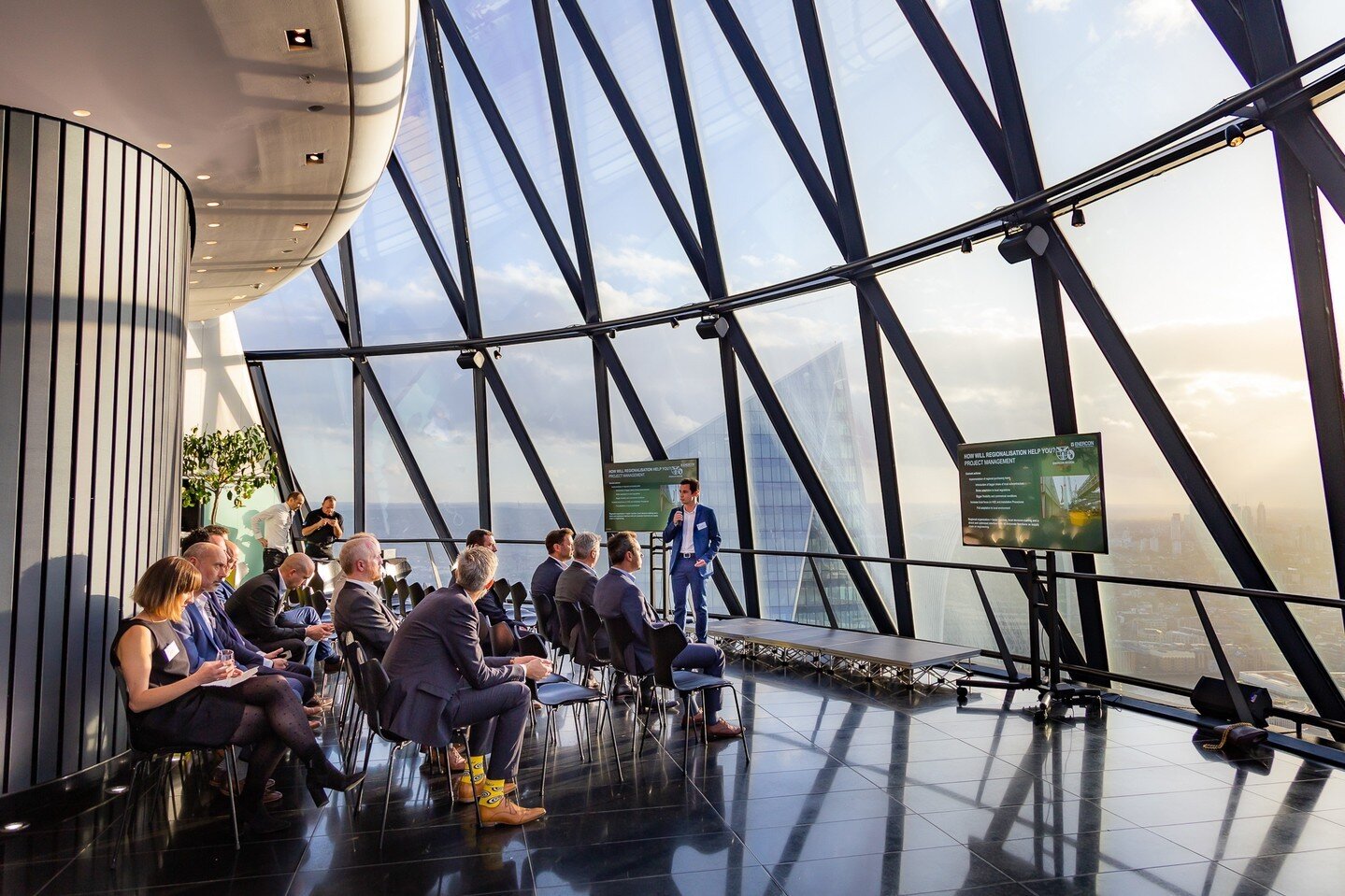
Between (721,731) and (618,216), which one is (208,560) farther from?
(618,216)

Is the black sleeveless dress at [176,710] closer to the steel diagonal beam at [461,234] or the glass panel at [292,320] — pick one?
the steel diagonal beam at [461,234]

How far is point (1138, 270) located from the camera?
5.51m

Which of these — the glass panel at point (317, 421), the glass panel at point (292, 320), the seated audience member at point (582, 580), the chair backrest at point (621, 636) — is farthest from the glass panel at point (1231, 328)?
the glass panel at point (317, 421)

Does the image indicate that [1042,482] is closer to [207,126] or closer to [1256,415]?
[1256,415]

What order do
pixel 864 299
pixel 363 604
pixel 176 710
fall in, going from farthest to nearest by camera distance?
1. pixel 864 299
2. pixel 363 604
3. pixel 176 710

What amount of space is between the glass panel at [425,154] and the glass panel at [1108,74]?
711cm

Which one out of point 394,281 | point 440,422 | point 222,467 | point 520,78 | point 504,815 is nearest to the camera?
point 504,815

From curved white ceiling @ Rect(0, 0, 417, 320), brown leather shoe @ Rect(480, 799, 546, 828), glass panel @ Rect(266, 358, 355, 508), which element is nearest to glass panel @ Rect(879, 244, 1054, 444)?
curved white ceiling @ Rect(0, 0, 417, 320)

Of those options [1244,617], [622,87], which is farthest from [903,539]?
[622,87]

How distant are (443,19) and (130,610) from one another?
7.44m

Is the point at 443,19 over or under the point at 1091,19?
over

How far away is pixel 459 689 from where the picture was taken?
3770mm

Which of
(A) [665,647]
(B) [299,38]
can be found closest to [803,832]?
(A) [665,647]

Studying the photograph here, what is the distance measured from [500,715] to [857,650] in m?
3.32
